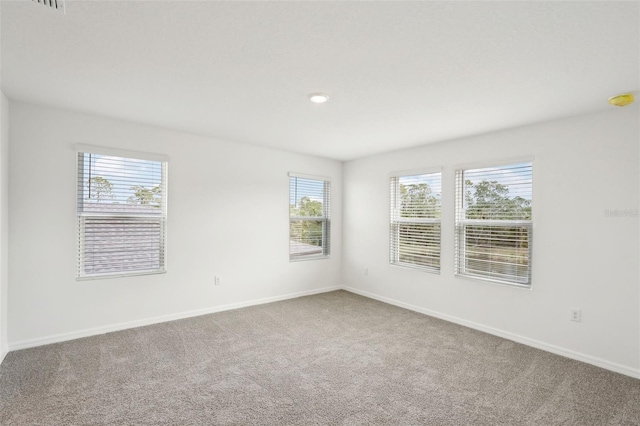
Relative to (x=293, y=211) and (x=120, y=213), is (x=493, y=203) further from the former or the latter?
(x=120, y=213)

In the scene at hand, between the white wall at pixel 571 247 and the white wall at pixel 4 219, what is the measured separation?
4549 millimetres

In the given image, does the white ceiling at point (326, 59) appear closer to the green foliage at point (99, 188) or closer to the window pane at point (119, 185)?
the window pane at point (119, 185)

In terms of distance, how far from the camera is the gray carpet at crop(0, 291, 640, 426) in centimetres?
→ 220

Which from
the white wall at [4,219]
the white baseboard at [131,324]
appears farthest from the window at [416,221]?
the white wall at [4,219]

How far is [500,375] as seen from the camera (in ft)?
9.11

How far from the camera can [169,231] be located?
157 inches

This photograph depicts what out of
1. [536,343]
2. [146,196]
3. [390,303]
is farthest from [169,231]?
[536,343]

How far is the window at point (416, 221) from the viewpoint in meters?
4.46

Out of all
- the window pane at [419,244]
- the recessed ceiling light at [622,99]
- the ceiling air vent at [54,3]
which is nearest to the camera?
the ceiling air vent at [54,3]

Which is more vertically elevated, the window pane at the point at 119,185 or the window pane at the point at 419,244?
the window pane at the point at 119,185

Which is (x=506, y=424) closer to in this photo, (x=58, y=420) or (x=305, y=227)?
(x=58, y=420)

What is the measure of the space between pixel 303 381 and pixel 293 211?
295cm

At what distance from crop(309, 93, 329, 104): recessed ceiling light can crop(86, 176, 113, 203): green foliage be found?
2441mm

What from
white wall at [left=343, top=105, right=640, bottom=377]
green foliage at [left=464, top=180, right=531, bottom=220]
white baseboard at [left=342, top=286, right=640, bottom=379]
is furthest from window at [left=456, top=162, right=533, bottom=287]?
white baseboard at [left=342, top=286, right=640, bottom=379]
